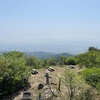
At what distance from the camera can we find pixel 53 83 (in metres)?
42.7

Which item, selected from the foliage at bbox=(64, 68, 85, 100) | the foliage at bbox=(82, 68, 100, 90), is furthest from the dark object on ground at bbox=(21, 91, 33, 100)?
the foliage at bbox=(82, 68, 100, 90)

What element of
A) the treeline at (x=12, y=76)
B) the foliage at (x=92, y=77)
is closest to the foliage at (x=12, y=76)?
the treeline at (x=12, y=76)

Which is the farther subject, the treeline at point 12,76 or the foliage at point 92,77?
the foliage at point 92,77

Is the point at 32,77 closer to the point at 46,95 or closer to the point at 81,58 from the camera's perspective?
the point at 46,95

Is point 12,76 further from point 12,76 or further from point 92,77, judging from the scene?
point 92,77

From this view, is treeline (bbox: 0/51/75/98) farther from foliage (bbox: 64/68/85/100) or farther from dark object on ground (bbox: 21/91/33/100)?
foliage (bbox: 64/68/85/100)

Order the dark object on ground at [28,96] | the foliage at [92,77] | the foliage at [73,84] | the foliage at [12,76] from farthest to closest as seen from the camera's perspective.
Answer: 1. the foliage at [92,77]
2. the foliage at [12,76]
3. the dark object on ground at [28,96]
4. the foliage at [73,84]

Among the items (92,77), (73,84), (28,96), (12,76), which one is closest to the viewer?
(73,84)

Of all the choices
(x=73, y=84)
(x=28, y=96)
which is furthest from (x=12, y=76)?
(x=73, y=84)

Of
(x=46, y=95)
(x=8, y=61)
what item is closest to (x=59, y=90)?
(x=46, y=95)

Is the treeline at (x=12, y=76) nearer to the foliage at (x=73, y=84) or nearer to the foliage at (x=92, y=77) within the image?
the foliage at (x=73, y=84)

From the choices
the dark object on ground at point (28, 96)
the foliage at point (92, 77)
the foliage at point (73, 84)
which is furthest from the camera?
the foliage at point (92, 77)

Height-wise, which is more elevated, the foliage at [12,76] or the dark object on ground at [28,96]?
the foliage at [12,76]

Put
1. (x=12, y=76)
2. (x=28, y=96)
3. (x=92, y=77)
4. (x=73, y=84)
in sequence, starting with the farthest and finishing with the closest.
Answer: (x=92, y=77), (x=12, y=76), (x=28, y=96), (x=73, y=84)
